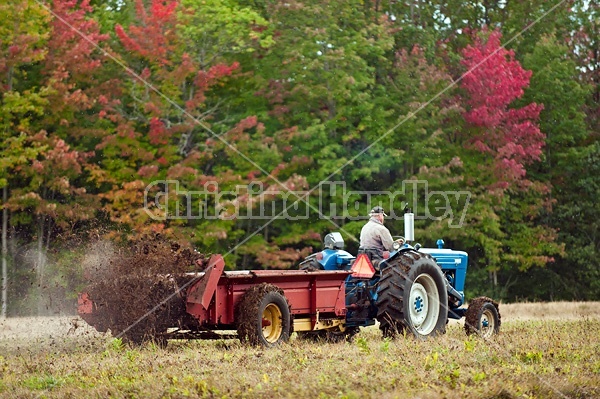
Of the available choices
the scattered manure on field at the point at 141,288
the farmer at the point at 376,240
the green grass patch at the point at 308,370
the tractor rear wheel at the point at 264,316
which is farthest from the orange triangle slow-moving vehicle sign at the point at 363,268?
the scattered manure on field at the point at 141,288

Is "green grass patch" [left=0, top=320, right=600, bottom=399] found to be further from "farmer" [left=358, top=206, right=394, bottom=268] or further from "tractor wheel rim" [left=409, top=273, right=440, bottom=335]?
"farmer" [left=358, top=206, right=394, bottom=268]

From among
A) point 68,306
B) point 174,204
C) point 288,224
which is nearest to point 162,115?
point 174,204

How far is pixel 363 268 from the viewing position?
13.4 meters

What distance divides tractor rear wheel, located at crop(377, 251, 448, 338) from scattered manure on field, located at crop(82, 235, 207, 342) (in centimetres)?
267

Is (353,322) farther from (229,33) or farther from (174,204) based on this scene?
(229,33)

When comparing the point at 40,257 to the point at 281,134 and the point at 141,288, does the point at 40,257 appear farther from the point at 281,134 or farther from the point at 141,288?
the point at 141,288

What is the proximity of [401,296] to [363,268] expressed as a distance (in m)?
0.65

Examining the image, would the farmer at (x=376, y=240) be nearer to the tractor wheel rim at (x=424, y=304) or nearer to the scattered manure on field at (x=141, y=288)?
the tractor wheel rim at (x=424, y=304)

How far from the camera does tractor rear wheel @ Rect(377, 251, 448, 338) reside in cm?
1313

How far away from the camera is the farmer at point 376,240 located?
13.6 meters

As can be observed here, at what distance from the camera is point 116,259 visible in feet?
39.9

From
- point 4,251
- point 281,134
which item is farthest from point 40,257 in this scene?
point 281,134

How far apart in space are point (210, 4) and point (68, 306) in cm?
1377

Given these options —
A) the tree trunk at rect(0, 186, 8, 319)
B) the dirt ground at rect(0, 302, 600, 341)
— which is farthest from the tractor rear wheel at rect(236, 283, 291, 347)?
the tree trunk at rect(0, 186, 8, 319)
